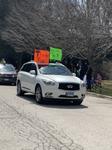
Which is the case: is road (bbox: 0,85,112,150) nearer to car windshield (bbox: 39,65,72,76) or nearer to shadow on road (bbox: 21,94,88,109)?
shadow on road (bbox: 21,94,88,109)

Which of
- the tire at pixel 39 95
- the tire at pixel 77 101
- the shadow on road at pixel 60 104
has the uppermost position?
the tire at pixel 39 95

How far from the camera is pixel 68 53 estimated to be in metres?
38.0

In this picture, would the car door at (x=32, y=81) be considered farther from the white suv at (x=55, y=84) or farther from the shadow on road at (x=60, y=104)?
the shadow on road at (x=60, y=104)

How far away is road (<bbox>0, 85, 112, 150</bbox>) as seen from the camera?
9.59 metres

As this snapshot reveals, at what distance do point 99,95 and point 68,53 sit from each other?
13.2 m

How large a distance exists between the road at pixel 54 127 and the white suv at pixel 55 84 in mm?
693

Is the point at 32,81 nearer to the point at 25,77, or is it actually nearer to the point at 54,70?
the point at 54,70

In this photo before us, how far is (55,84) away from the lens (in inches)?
713

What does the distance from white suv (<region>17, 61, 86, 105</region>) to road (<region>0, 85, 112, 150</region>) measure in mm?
693

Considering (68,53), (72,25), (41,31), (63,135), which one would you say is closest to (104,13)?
(72,25)

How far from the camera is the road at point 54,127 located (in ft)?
31.4

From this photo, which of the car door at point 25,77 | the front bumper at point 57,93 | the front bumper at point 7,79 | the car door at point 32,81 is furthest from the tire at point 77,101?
the front bumper at point 7,79

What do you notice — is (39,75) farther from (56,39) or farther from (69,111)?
(56,39)

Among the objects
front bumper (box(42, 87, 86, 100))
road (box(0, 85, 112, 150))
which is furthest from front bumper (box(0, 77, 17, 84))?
road (box(0, 85, 112, 150))
